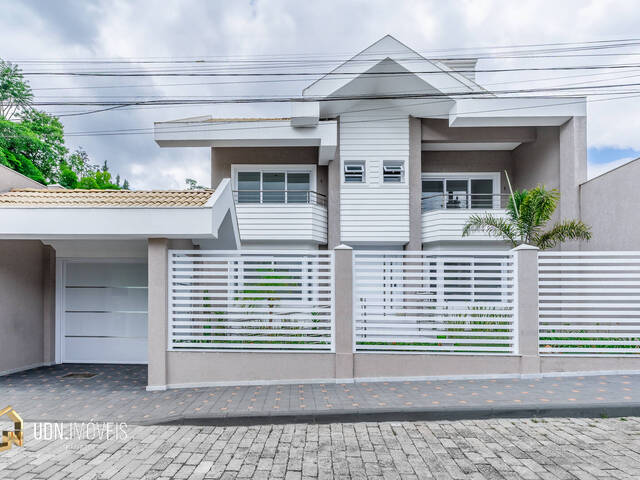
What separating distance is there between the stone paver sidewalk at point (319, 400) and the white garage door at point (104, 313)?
141 centimetres

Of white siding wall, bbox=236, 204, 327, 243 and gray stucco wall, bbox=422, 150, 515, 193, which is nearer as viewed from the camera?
white siding wall, bbox=236, 204, 327, 243

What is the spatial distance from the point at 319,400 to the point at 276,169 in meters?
8.68

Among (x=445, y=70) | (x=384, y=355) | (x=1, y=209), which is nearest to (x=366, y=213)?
(x=445, y=70)

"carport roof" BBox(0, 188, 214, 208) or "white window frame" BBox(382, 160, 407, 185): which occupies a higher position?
"white window frame" BBox(382, 160, 407, 185)

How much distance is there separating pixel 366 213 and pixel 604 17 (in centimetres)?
822

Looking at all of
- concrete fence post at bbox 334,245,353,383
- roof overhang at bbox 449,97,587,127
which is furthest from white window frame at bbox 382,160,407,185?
concrete fence post at bbox 334,245,353,383

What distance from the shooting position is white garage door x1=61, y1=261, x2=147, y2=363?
785 cm

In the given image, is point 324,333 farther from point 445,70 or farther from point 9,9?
point 9,9

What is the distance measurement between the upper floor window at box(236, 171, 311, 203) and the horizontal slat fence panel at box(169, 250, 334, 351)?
635 centimetres

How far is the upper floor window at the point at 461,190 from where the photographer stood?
12781 mm

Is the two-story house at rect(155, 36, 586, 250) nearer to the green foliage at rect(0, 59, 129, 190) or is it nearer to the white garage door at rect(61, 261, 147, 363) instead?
the white garage door at rect(61, 261, 147, 363)

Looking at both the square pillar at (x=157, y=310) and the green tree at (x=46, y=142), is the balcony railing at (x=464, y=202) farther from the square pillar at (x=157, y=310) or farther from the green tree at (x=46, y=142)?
the green tree at (x=46, y=142)

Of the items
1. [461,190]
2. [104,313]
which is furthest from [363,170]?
[104,313]

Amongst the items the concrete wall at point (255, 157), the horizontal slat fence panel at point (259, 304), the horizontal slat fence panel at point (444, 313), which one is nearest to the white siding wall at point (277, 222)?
the concrete wall at point (255, 157)
